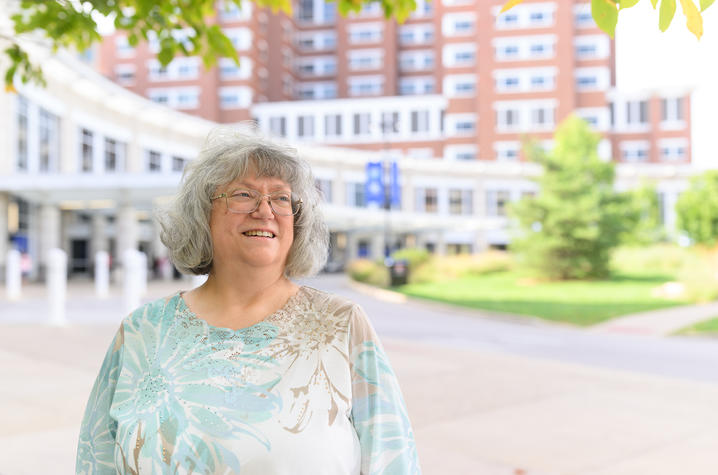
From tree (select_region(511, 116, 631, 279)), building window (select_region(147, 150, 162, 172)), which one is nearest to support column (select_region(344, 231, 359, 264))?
building window (select_region(147, 150, 162, 172))

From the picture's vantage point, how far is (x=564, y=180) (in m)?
30.5

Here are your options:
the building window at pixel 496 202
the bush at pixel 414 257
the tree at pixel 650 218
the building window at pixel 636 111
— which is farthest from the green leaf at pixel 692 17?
the building window at pixel 636 111

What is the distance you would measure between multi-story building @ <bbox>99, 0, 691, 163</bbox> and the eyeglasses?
5992cm

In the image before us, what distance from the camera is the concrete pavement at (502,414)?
4.94m

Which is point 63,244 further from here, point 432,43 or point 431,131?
point 432,43

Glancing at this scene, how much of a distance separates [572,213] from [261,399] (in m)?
28.8

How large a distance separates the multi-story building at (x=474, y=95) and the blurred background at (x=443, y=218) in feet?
0.70

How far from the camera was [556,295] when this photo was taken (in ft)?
76.9

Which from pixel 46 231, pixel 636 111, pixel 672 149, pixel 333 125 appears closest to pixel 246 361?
pixel 46 231

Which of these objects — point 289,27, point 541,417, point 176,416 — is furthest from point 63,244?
point 289,27

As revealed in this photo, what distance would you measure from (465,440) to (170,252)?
3654mm

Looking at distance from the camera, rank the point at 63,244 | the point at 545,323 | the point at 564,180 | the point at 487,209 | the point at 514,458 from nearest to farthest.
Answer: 1. the point at 514,458
2. the point at 545,323
3. the point at 564,180
4. the point at 63,244
5. the point at 487,209

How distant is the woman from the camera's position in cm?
211

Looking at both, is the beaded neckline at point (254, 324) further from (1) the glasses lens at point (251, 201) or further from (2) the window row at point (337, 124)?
(2) the window row at point (337, 124)
